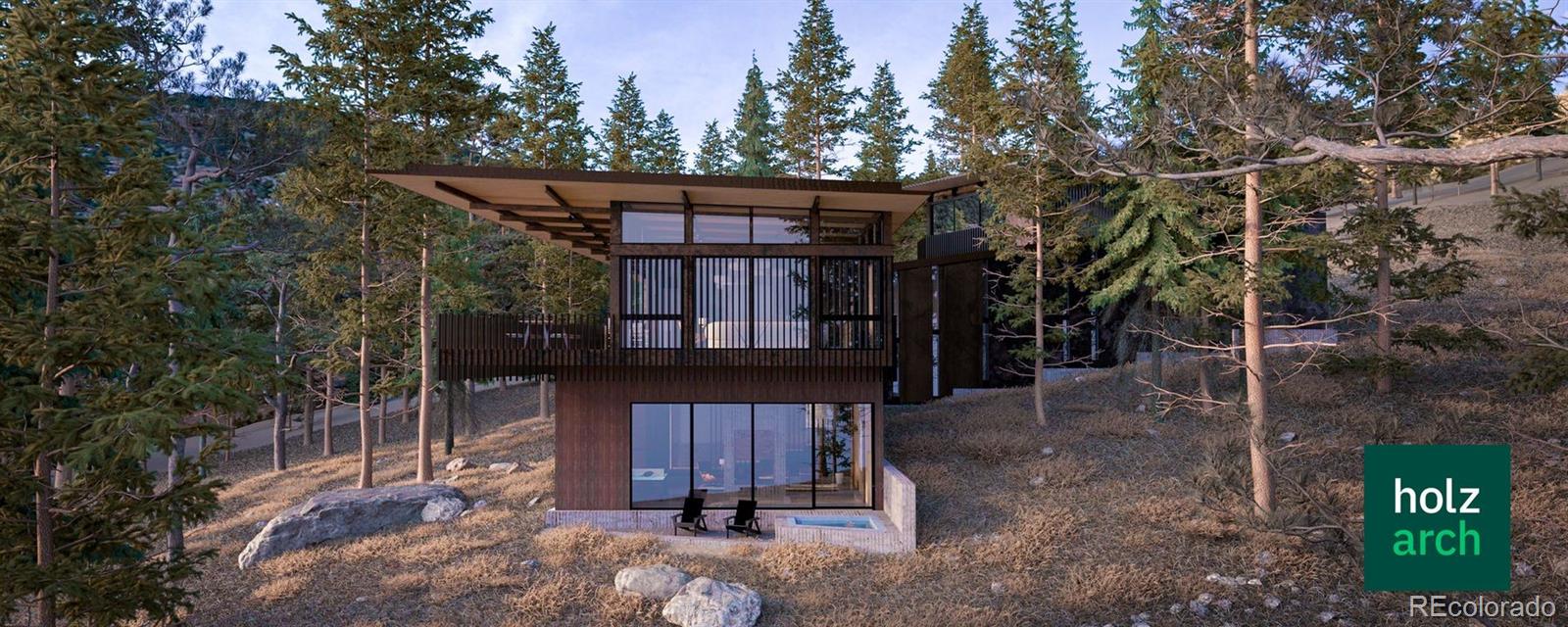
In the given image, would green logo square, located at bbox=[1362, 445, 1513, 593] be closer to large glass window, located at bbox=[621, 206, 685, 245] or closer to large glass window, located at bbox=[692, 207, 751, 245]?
large glass window, located at bbox=[692, 207, 751, 245]

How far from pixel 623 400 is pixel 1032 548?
24.6 feet

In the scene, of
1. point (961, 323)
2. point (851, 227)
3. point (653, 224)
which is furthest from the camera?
point (961, 323)

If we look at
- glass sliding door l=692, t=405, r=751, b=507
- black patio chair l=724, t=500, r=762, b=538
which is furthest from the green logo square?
glass sliding door l=692, t=405, r=751, b=507

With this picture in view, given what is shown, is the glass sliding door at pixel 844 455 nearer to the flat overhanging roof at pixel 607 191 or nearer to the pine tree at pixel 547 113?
the flat overhanging roof at pixel 607 191

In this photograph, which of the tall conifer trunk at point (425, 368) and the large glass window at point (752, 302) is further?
the tall conifer trunk at point (425, 368)

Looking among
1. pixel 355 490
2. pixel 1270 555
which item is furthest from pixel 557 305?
pixel 1270 555

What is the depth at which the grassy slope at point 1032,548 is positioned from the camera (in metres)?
9.41

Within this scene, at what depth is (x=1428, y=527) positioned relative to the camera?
7.98 meters

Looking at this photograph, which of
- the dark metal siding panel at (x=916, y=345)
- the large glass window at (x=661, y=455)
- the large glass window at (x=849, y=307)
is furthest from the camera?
the dark metal siding panel at (x=916, y=345)

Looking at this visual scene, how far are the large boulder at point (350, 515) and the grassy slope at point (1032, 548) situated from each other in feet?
1.65

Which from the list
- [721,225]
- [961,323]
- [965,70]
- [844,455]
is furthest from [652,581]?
[965,70]

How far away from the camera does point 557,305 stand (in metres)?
23.9

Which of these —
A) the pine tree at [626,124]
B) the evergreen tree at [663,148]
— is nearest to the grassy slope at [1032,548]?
the pine tree at [626,124]

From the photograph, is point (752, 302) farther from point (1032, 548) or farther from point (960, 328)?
point (960, 328)
